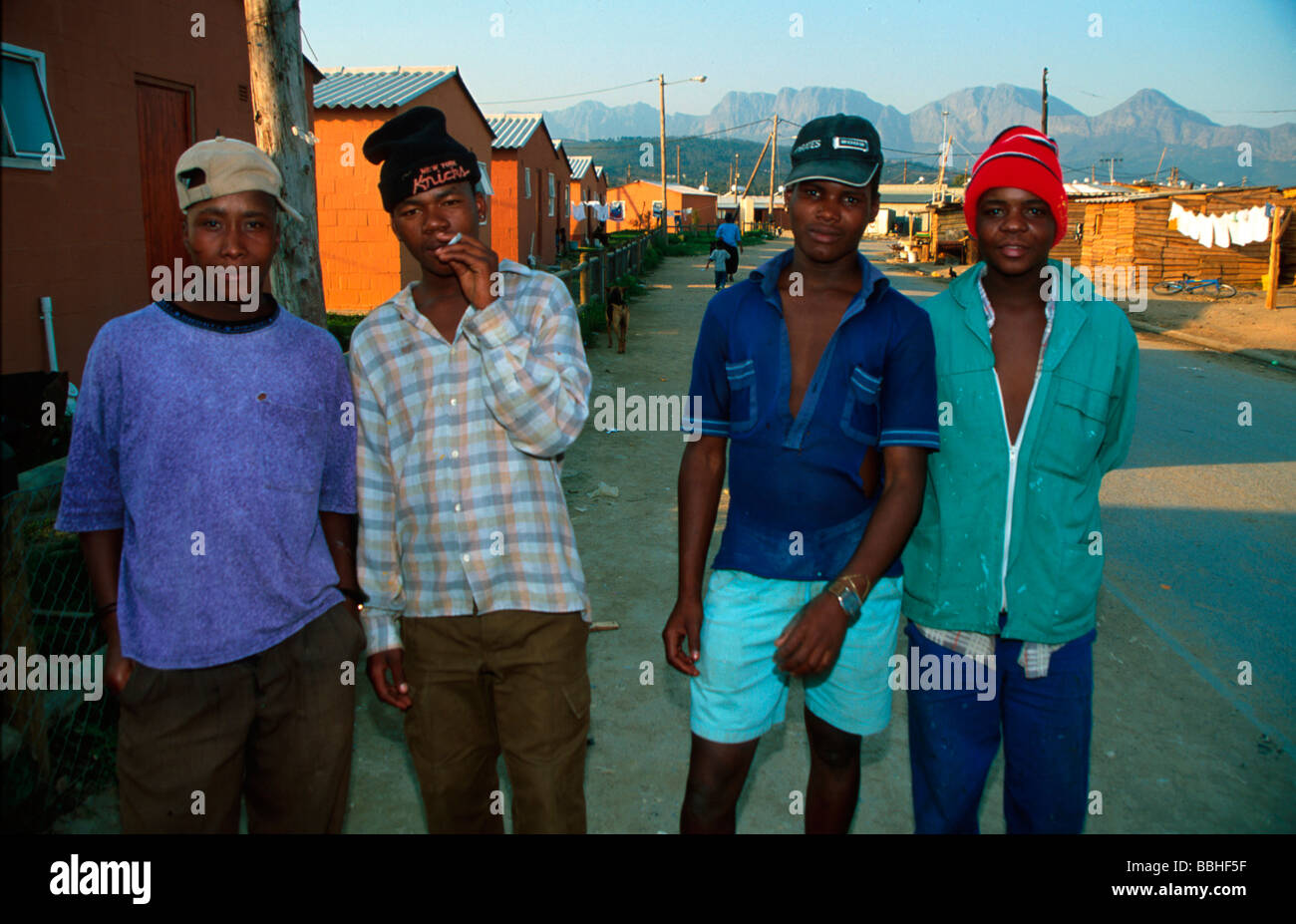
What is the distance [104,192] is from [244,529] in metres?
7.99

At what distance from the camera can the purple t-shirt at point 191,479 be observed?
79.7 inches

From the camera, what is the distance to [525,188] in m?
25.8

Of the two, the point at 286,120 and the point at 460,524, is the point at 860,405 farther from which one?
the point at 286,120

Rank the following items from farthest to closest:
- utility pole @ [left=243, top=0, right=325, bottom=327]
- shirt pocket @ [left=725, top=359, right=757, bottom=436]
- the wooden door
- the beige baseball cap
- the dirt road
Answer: the wooden door < utility pole @ [left=243, top=0, right=325, bottom=327] < the dirt road < shirt pocket @ [left=725, top=359, right=757, bottom=436] < the beige baseball cap

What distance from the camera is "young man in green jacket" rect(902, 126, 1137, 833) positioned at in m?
2.32

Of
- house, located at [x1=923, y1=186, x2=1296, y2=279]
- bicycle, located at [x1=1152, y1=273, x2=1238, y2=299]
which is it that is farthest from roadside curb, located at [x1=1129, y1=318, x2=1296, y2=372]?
house, located at [x1=923, y1=186, x2=1296, y2=279]

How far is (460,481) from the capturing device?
2.28m

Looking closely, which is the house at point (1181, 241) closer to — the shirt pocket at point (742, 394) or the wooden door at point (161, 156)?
the wooden door at point (161, 156)

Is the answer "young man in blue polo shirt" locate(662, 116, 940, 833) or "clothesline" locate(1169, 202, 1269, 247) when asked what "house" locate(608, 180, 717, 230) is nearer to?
"clothesline" locate(1169, 202, 1269, 247)

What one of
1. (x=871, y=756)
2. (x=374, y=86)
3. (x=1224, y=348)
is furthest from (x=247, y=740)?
(x=374, y=86)

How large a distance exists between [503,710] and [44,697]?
1946mm

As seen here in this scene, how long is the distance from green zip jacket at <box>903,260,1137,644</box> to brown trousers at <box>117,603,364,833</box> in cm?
155

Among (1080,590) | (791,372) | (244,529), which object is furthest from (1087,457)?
(244,529)
